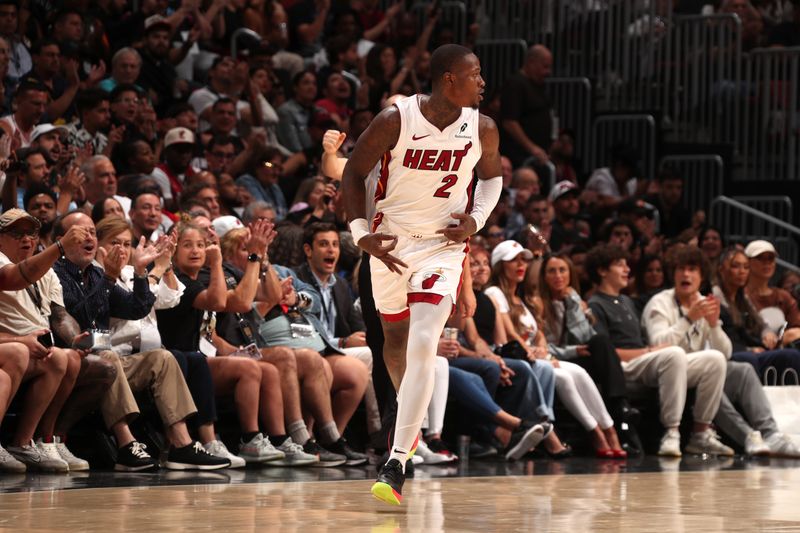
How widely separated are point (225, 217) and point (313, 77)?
161 inches

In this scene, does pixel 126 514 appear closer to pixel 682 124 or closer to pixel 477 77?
pixel 477 77

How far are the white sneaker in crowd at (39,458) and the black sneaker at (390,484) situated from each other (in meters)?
2.18

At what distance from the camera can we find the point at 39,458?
22.9 feet

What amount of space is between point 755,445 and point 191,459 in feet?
14.6

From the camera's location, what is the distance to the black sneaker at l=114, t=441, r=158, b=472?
23.6ft

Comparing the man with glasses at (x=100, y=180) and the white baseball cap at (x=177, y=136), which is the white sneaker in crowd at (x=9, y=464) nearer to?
the man with glasses at (x=100, y=180)

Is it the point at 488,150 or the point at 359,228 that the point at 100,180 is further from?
the point at 488,150

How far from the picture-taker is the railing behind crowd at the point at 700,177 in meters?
14.7

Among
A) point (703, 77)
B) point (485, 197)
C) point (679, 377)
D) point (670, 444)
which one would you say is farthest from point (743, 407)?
point (703, 77)

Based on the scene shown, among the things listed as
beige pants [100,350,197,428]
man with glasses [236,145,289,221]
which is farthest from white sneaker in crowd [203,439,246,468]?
man with glasses [236,145,289,221]

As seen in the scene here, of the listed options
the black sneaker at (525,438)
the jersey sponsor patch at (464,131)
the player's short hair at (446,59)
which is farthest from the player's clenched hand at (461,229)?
the black sneaker at (525,438)

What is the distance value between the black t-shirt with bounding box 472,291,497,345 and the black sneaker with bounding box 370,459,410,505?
3.79 m

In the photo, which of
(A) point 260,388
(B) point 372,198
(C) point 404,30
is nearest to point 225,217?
(A) point 260,388

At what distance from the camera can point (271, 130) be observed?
12375 millimetres
